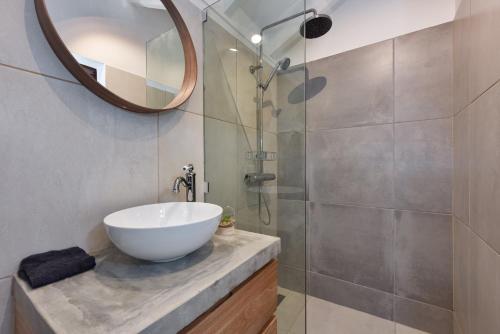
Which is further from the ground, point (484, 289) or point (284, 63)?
point (284, 63)

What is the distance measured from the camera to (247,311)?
688 millimetres

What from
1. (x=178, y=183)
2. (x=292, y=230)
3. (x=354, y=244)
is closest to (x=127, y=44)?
(x=178, y=183)

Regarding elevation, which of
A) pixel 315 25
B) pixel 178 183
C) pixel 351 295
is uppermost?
pixel 315 25

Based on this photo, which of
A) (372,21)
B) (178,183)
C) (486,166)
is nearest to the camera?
(486,166)

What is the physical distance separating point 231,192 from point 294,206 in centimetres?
42

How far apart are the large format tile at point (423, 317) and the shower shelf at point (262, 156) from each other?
1.29 m

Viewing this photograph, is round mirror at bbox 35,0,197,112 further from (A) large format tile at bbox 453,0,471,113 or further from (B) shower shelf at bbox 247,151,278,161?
(A) large format tile at bbox 453,0,471,113

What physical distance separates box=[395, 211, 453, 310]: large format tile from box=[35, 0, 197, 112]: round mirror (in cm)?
163

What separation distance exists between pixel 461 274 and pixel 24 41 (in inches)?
83.3

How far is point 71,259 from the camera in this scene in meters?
0.64

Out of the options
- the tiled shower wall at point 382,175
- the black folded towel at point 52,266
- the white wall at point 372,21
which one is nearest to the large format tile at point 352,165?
the tiled shower wall at point 382,175

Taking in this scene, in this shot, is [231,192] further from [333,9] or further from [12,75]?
[333,9]

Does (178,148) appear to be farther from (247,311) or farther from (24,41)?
(247,311)

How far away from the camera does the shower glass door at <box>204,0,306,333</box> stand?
1322mm
